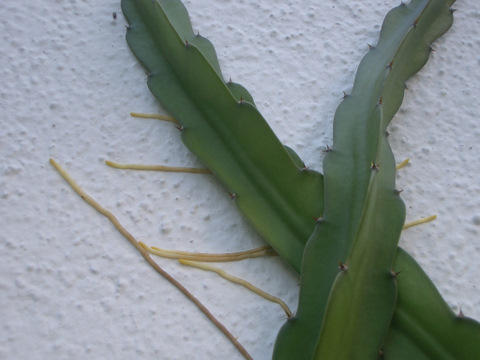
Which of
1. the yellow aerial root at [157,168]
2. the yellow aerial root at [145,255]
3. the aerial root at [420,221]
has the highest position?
the aerial root at [420,221]

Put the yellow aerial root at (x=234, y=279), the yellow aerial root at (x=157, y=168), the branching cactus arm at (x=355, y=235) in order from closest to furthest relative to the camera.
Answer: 1. the branching cactus arm at (x=355, y=235)
2. the yellow aerial root at (x=234, y=279)
3. the yellow aerial root at (x=157, y=168)

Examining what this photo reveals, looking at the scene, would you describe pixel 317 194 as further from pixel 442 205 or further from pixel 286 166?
pixel 442 205

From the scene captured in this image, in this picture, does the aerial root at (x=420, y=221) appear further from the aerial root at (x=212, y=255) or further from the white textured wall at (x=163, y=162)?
the aerial root at (x=212, y=255)

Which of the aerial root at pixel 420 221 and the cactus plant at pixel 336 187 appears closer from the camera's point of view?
the cactus plant at pixel 336 187

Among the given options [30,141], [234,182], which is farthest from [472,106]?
[30,141]

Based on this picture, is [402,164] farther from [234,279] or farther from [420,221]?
[234,279]

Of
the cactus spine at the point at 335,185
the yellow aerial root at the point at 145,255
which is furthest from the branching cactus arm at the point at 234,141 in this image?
the yellow aerial root at the point at 145,255

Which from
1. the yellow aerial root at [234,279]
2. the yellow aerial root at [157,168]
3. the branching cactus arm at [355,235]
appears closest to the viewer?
the branching cactus arm at [355,235]
